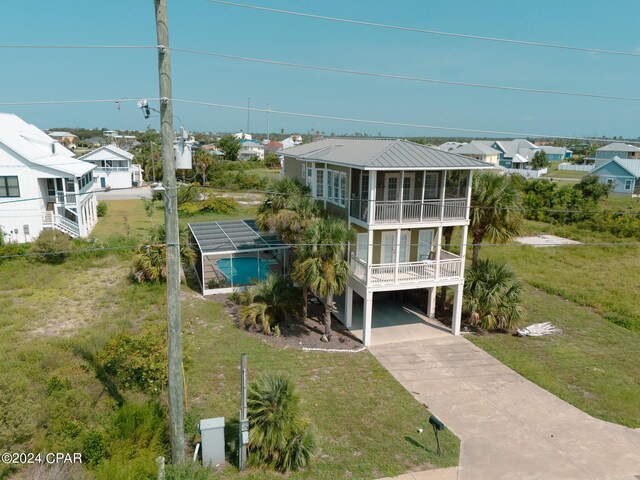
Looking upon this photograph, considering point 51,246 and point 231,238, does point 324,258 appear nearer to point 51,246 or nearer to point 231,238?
point 231,238

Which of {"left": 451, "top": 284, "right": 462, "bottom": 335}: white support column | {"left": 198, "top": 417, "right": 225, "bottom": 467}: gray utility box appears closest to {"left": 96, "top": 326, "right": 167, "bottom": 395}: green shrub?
{"left": 198, "top": 417, "right": 225, "bottom": 467}: gray utility box

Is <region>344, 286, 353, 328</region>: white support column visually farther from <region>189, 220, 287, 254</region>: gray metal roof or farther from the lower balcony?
<region>189, 220, 287, 254</region>: gray metal roof

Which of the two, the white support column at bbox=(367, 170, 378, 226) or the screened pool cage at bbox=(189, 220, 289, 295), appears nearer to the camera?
the white support column at bbox=(367, 170, 378, 226)

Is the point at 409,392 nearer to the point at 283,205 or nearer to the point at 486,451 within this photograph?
the point at 486,451

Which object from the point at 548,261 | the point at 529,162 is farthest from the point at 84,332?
the point at 529,162

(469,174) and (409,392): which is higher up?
(469,174)

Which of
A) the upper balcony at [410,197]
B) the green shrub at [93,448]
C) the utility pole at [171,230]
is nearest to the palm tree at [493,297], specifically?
the upper balcony at [410,197]

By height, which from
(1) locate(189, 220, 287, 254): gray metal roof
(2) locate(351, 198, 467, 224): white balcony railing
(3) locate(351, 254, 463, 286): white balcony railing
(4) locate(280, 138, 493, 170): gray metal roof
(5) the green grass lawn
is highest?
(4) locate(280, 138, 493, 170): gray metal roof
